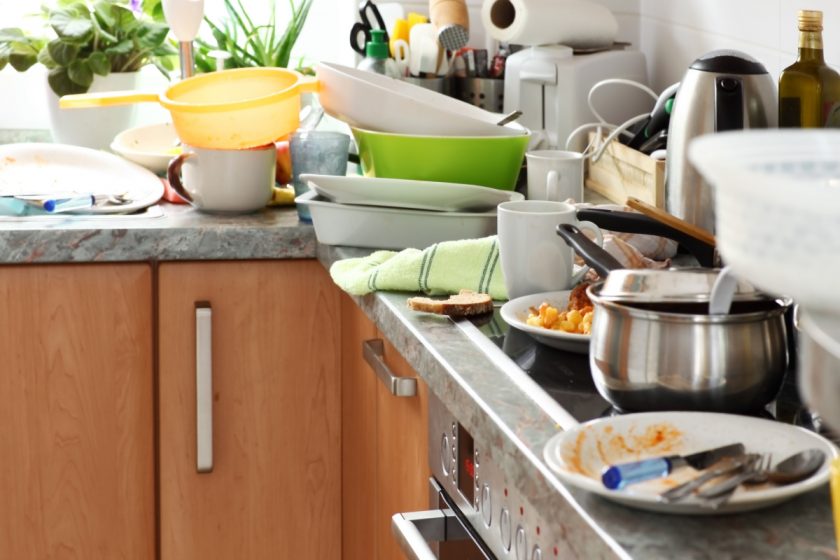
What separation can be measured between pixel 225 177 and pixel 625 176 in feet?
2.03

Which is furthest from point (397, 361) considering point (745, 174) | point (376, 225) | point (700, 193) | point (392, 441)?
point (745, 174)

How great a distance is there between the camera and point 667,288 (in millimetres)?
992

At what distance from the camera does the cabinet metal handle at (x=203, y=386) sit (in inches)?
77.6

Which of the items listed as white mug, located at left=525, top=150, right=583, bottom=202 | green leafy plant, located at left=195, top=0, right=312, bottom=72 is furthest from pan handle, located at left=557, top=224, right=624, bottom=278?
green leafy plant, located at left=195, top=0, right=312, bottom=72

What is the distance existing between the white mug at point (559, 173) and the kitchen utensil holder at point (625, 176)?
99 millimetres

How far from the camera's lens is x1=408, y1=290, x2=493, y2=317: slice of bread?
1399 mm

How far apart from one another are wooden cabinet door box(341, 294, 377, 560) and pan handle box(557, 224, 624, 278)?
0.54 metres

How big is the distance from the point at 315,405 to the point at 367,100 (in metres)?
0.49

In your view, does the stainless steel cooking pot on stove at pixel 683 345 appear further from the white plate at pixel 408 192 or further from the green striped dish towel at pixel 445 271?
the white plate at pixel 408 192

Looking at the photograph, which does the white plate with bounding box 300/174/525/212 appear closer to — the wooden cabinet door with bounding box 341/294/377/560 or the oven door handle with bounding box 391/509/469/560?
the wooden cabinet door with bounding box 341/294/377/560

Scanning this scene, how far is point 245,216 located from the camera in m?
2.05

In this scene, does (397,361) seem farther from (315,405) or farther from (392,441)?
(315,405)

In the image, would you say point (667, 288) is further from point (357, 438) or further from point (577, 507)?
point (357, 438)

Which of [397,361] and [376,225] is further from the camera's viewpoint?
[376,225]
